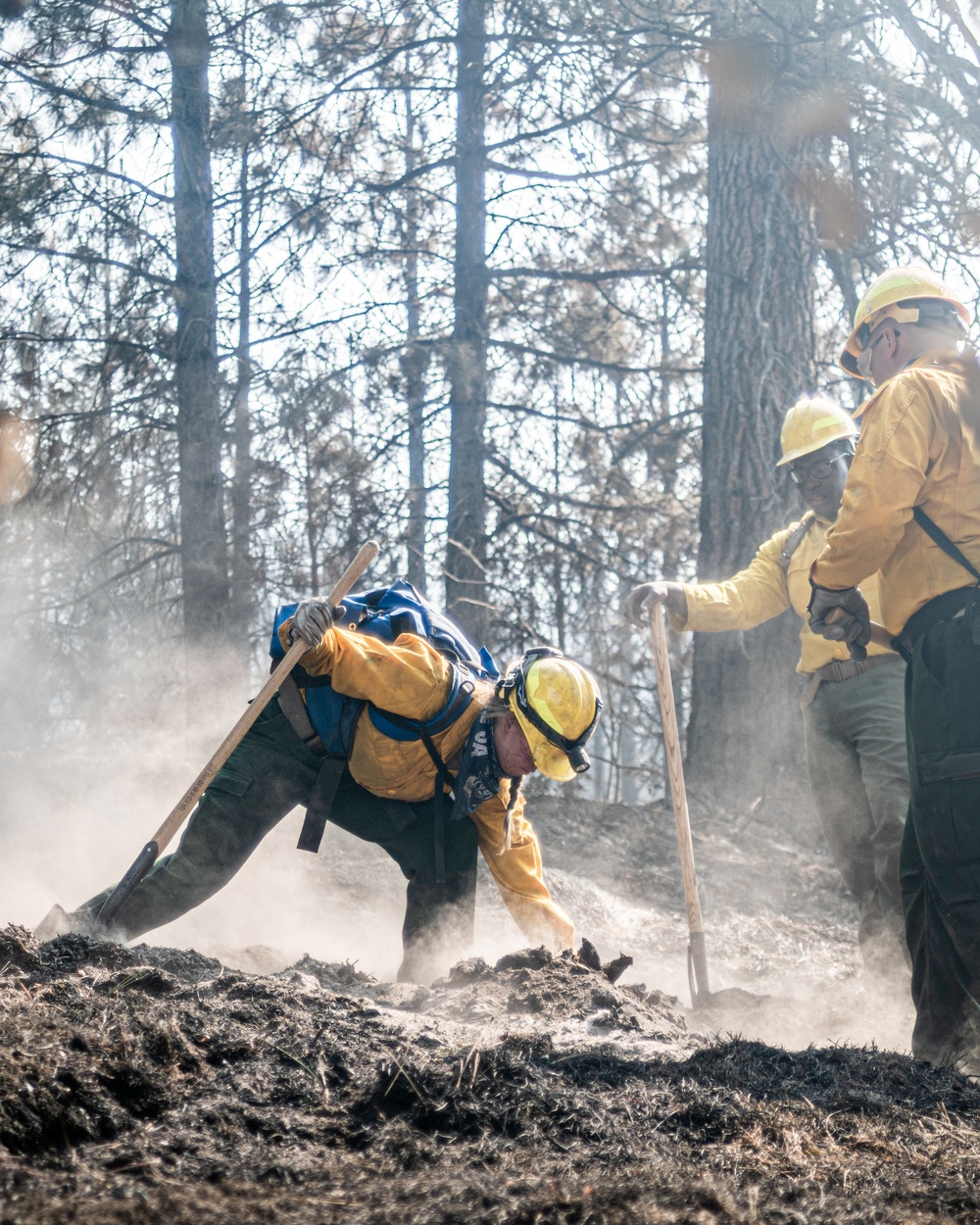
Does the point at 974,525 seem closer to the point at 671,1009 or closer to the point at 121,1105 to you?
the point at 671,1009

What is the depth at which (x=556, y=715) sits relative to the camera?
432 cm

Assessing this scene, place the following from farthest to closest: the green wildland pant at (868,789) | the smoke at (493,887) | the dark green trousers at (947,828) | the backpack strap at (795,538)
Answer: the smoke at (493,887) → the backpack strap at (795,538) → the green wildland pant at (868,789) → the dark green trousers at (947,828)

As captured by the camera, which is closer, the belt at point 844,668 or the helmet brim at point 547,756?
the helmet brim at point 547,756

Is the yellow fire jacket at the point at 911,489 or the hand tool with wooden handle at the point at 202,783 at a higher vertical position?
the yellow fire jacket at the point at 911,489

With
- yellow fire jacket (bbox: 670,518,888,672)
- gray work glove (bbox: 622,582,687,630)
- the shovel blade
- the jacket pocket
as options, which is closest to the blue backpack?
the jacket pocket

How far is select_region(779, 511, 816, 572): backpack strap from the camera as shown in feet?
18.3

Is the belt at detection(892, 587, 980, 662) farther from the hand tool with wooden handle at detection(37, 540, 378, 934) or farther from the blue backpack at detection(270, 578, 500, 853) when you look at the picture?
the hand tool with wooden handle at detection(37, 540, 378, 934)

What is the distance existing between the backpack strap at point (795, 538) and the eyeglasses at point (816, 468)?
18 cm

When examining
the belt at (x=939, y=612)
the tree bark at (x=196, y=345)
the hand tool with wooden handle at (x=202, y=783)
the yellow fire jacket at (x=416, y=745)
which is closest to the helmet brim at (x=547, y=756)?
the yellow fire jacket at (x=416, y=745)

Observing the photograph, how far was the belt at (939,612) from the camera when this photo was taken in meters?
3.59

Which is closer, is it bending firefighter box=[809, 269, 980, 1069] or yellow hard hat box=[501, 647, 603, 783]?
bending firefighter box=[809, 269, 980, 1069]

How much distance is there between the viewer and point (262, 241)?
10742 mm

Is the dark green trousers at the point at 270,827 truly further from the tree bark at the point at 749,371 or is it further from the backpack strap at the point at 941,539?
the tree bark at the point at 749,371

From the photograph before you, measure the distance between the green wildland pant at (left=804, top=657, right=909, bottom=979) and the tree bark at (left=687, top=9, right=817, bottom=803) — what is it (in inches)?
129
